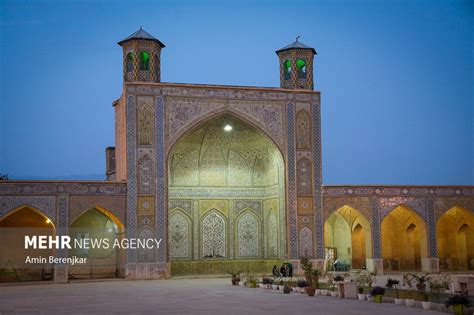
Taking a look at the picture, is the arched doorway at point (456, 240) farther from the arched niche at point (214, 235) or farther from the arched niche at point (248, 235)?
the arched niche at point (214, 235)

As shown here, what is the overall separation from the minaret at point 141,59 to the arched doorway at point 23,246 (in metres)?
5.16

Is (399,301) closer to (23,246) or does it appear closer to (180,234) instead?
(180,234)

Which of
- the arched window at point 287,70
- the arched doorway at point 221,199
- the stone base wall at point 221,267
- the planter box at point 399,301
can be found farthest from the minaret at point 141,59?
the planter box at point 399,301

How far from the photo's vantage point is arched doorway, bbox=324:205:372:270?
2505 cm

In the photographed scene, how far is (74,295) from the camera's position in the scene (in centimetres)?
1467

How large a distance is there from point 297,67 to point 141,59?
5005 mm

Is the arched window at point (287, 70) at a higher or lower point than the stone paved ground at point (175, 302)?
higher

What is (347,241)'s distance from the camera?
2533 cm

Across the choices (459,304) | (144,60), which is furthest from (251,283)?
(144,60)

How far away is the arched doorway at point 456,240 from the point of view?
24.2m

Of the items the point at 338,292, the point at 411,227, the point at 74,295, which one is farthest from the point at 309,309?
the point at 411,227

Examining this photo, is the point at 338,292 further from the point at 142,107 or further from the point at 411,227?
the point at 411,227

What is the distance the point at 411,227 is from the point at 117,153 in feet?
34.4

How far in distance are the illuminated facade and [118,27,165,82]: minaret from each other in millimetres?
35
